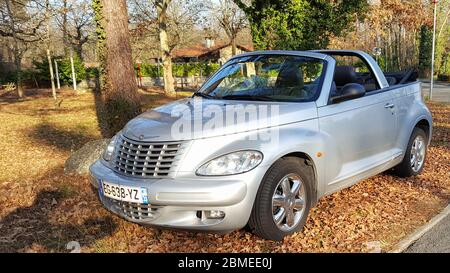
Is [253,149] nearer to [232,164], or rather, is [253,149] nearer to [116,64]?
[232,164]

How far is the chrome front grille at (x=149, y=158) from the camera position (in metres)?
Answer: 3.36

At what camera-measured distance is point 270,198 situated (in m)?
3.45

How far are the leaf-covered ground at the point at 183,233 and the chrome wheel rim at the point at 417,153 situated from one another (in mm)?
188

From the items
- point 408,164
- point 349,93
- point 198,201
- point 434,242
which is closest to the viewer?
point 198,201

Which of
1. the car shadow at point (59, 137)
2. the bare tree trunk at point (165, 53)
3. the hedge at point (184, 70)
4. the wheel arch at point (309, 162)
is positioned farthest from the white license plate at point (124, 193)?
the hedge at point (184, 70)

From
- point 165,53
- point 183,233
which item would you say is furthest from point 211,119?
point 165,53

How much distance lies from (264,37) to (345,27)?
295cm

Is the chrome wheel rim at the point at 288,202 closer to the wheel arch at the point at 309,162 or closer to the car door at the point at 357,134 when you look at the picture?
the wheel arch at the point at 309,162

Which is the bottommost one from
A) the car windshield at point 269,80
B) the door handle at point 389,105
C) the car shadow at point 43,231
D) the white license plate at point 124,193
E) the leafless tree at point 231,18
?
the car shadow at point 43,231

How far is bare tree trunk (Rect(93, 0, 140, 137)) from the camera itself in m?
7.23

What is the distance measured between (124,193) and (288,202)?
145cm

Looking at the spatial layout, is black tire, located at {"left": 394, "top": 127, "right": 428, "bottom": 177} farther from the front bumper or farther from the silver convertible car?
the front bumper

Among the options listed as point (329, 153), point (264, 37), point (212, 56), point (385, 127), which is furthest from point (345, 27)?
point (212, 56)

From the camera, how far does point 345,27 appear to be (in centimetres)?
1477
